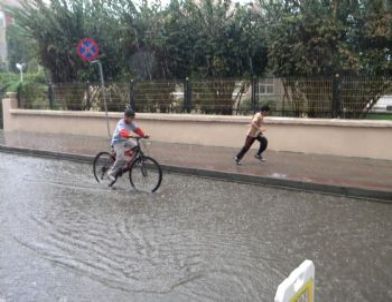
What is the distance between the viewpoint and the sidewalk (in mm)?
9258

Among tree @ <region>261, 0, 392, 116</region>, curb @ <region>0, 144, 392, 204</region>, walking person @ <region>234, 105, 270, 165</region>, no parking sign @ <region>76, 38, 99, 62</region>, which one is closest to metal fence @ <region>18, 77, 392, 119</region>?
tree @ <region>261, 0, 392, 116</region>

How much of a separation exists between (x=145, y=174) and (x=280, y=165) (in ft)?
11.0

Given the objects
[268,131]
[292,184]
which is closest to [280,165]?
[292,184]

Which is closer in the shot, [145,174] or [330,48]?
[145,174]

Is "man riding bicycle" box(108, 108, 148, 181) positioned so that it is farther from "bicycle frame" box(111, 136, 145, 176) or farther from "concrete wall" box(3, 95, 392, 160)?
"concrete wall" box(3, 95, 392, 160)

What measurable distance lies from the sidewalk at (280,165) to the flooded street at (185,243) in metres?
0.53

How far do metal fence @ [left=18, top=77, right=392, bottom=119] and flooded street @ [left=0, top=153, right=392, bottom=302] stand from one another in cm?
461

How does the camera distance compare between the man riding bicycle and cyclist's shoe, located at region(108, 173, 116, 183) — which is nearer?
the man riding bicycle

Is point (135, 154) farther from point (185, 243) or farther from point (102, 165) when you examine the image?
point (185, 243)

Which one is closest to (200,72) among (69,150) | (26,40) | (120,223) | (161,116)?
(161,116)

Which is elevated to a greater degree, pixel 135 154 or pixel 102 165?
pixel 135 154

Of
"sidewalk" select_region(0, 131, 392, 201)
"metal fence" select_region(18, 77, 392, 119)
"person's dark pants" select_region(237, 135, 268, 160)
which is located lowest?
"sidewalk" select_region(0, 131, 392, 201)

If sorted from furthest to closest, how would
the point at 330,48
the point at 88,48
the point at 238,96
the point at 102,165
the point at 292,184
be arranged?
the point at 238,96, the point at 88,48, the point at 330,48, the point at 102,165, the point at 292,184

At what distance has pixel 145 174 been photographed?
9.27 meters
